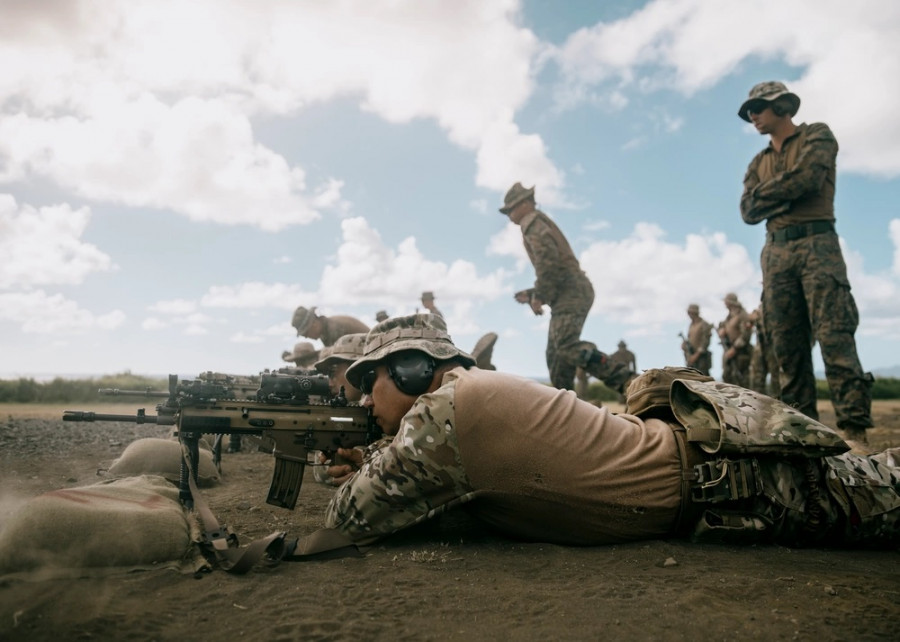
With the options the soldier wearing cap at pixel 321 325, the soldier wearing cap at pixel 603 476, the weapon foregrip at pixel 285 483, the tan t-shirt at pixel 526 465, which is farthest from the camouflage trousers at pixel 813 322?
the soldier wearing cap at pixel 321 325

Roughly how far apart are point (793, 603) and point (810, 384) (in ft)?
14.4

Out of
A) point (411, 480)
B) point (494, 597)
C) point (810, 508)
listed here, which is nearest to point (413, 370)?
point (411, 480)

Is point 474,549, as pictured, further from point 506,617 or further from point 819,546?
point 819,546

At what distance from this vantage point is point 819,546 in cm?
297

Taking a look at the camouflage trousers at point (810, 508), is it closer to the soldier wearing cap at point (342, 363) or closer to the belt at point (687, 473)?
the belt at point (687, 473)

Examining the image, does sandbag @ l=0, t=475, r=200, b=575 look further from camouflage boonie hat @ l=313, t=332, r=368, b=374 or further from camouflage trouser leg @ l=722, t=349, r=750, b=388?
camouflage trouser leg @ l=722, t=349, r=750, b=388

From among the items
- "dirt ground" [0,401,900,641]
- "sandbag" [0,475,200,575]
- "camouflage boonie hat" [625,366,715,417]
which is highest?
"camouflage boonie hat" [625,366,715,417]

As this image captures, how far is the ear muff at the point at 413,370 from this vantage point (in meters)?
3.35

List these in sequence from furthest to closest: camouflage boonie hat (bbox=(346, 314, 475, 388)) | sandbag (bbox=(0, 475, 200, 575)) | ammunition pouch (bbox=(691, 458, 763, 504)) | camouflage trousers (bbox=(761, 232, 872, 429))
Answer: camouflage trousers (bbox=(761, 232, 872, 429))
camouflage boonie hat (bbox=(346, 314, 475, 388))
ammunition pouch (bbox=(691, 458, 763, 504))
sandbag (bbox=(0, 475, 200, 575))

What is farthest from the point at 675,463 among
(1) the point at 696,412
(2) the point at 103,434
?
(2) the point at 103,434

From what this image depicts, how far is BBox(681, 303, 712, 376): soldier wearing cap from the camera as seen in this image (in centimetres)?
1730

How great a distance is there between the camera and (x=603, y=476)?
2695 millimetres

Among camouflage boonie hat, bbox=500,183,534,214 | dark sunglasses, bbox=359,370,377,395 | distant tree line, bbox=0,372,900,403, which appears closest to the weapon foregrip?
dark sunglasses, bbox=359,370,377,395

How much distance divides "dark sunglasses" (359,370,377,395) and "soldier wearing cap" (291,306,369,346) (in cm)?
632
